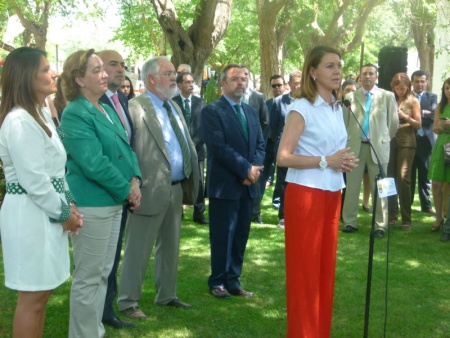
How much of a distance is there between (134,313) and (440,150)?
5.69 meters

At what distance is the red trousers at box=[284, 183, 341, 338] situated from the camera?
5.09 meters

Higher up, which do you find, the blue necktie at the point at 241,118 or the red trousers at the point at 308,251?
the blue necktie at the point at 241,118

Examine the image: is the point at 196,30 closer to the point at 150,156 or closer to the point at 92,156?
the point at 150,156

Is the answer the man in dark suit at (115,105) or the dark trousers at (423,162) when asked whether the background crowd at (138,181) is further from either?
the dark trousers at (423,162)

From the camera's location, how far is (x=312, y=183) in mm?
5070

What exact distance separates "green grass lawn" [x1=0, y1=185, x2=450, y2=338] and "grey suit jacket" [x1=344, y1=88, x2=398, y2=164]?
1.29m

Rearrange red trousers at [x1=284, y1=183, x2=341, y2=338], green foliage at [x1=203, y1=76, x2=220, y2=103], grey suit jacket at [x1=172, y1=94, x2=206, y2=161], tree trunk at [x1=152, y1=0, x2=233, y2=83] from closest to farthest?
red trousers at [x1=284, y1=183, x2=341, y2=338], grey suit jacket at [x1=172, y1=94, x2=206, y2=161], tree trunk at [x1=152, y1=0, x2=233, y2=83], green foliage at [x1=203, y1=76, x2=220, y2=103]

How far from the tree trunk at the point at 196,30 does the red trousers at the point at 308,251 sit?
405 inches

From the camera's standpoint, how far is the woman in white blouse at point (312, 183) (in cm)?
505

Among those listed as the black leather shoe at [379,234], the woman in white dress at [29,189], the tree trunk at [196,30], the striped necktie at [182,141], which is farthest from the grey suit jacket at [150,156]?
the tree trunk at [196,30]

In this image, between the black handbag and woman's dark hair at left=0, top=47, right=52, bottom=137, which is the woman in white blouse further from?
the black handbag

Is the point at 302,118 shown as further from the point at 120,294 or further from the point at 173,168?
the point at 120,294

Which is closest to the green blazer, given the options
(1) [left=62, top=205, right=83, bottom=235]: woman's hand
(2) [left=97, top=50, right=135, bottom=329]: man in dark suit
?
(1) [left=62, top=205, right=83, bottom=235]: woman's hand

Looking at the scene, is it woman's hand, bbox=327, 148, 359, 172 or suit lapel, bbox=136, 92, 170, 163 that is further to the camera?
suit lapel, bbox=136, 92, 170, 163
